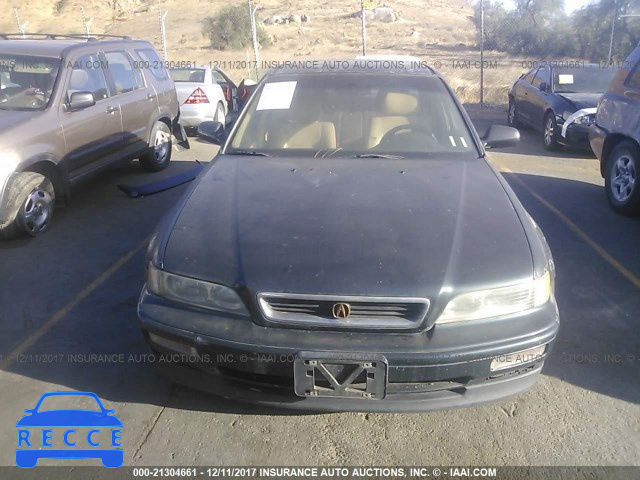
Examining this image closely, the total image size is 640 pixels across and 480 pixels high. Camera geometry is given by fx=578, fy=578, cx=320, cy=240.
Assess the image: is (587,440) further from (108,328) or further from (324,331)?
(108,328)

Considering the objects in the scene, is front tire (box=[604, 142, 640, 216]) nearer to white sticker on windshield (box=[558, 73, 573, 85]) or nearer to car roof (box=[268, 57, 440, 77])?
car roof (box=[268, 57, 440, 77])

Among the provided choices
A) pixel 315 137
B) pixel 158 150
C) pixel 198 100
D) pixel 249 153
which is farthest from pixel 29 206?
pixel 198 100

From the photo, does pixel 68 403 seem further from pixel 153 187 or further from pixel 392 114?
pixel 153 187

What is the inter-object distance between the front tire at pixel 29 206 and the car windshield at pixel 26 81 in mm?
772

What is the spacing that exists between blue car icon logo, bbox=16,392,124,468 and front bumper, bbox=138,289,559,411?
519 millimetres

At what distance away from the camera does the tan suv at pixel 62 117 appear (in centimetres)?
524

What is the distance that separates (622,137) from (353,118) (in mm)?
3780

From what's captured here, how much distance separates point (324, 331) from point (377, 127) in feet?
6.46

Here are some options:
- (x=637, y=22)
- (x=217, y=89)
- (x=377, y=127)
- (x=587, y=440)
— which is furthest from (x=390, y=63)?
(x=637, y=22)

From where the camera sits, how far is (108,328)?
375cm

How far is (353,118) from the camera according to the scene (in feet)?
13.2

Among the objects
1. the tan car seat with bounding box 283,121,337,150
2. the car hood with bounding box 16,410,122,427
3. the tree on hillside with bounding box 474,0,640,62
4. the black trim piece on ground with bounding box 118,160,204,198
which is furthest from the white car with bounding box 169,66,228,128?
the tree on hillside with bounding box 474,0,640,62

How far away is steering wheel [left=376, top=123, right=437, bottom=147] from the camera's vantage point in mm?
3883

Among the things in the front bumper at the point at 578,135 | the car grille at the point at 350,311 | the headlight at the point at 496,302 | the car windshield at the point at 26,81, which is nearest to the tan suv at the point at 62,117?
the car windshield at the point at 26,81
